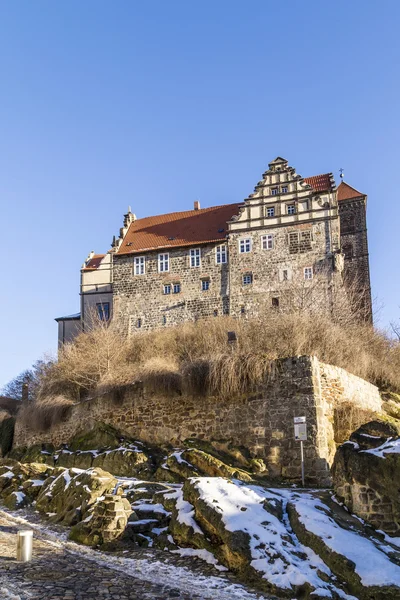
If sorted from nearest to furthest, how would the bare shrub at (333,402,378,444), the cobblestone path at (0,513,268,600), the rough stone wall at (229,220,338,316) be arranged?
the cobblestone path at (0,513,268,600), the bare shrub at (333,402,378,444), the rough stone wall at (229,220,338,316)

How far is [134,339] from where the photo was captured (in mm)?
27719

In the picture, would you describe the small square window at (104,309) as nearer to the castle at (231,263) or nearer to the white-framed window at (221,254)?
the castle at (231,263)

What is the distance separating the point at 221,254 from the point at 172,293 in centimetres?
401

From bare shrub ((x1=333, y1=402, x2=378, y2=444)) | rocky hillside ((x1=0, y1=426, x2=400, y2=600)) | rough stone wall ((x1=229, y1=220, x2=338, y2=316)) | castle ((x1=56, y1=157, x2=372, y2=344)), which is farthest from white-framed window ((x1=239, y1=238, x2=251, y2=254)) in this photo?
rocky hillside ((x1=0, y1=426, x2=400, y2=600))

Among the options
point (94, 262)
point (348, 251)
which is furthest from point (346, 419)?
point (348, 251)

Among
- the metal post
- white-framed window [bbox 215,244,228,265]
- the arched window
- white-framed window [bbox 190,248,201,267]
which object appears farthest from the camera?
the arched window

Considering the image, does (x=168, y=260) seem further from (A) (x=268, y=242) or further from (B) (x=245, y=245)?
(A) (x=268, y=242)

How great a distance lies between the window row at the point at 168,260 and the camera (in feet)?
124

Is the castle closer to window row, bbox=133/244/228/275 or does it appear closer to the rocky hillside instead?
window row, bbox=133/244/228/275

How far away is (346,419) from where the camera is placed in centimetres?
1574

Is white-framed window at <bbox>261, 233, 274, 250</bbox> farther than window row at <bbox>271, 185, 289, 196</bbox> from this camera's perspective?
No

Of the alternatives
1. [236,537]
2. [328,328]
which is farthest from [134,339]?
[236,537]

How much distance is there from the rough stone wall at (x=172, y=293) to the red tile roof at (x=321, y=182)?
24.9 ft

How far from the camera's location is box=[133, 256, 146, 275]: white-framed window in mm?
39469
